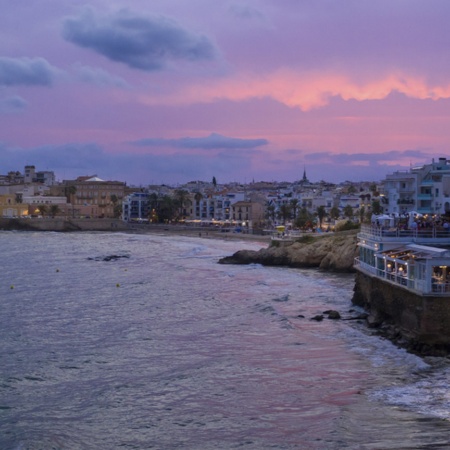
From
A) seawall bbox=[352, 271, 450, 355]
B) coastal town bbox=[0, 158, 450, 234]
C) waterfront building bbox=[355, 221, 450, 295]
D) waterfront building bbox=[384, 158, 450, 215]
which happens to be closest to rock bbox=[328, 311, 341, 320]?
seawall bbox=[352, 271, 450, 355]

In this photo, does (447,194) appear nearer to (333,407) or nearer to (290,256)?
(290,256)

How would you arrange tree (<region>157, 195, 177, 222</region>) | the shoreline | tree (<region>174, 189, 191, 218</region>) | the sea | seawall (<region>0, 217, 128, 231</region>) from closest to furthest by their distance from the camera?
1. the sea
2. the shoreline
3. seawall (<region>0, 217, 128, 231</region>)
4. tree (<region>157, 195, 177, 222</region>)
5. tree (<region>174, 189, 191, 218</region>)

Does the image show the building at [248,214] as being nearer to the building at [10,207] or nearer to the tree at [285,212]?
the tree at [285,212]

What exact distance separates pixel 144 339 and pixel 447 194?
32.5m

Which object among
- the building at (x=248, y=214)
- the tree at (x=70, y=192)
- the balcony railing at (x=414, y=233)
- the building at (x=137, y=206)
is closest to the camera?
the balcony railing at (x=414, y=233)

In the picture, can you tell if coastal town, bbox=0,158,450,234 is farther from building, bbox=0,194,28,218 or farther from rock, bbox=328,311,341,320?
rock, bbox=328,311,341,320

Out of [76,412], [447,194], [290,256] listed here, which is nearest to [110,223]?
[290,256]

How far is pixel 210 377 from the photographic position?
807 inches

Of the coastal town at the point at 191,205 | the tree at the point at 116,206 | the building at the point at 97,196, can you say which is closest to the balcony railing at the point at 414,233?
the coastal town at the point at 191,205

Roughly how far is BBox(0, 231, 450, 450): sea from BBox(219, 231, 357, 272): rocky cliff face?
12.0 metres

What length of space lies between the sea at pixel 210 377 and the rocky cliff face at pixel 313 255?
12039 mm

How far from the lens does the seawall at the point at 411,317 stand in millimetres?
20938

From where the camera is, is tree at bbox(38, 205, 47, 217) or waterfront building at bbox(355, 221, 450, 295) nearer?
waterfront building at bbox(355, 221, 450, 295)

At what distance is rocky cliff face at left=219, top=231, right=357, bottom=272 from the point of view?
50594mm
